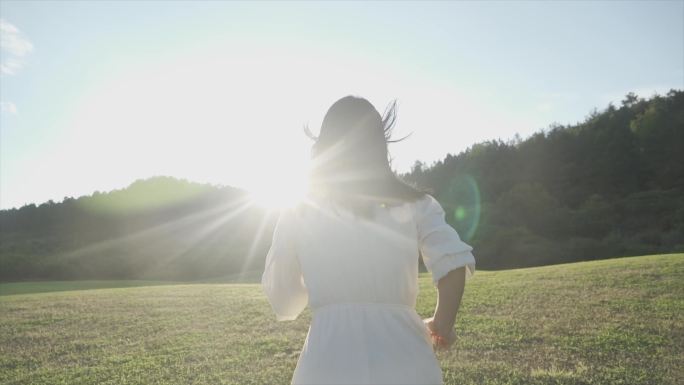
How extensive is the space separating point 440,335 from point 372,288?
34cm

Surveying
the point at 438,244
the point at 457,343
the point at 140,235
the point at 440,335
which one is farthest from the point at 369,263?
the point at 140,235

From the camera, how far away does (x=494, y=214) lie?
40.2m

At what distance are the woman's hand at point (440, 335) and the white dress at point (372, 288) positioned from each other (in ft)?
0.10

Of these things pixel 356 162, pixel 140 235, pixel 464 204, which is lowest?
pixel 464 204

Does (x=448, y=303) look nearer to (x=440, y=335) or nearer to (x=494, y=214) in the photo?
(x=440, y=335)

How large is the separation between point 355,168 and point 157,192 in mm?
48314

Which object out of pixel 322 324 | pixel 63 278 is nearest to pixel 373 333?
pixel 322 324

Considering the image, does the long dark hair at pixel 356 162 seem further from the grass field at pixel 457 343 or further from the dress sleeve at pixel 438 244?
the grass field at pixel 457 343

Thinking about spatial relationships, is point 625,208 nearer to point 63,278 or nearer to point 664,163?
point 664,163

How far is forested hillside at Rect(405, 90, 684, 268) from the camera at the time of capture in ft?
103

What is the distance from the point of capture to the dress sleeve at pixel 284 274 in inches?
84.2

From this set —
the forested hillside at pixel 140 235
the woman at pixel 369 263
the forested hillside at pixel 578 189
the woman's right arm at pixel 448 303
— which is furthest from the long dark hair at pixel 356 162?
the forested hillside at pixel 140 235

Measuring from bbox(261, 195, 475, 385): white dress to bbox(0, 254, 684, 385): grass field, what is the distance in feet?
13.0

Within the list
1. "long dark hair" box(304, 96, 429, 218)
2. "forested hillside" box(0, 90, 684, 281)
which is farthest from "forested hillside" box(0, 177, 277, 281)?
"long dark hair" box(304, 96, 429, 218)
